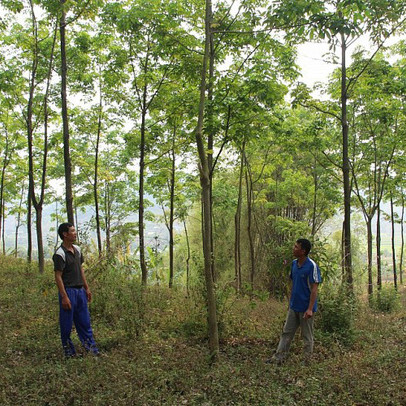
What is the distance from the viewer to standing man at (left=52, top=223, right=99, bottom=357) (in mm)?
5687

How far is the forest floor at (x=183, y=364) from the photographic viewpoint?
13.9 feet

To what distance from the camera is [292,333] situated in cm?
606

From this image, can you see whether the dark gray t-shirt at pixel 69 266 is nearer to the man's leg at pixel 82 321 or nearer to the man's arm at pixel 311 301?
the man's leg at pixel 82 321

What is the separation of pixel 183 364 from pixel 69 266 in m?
2.36

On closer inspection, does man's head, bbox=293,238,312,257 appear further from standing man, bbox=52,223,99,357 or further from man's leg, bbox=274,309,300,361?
standing man, bbox=52,223,99,357

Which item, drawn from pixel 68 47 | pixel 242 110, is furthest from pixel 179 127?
pixel 242 110

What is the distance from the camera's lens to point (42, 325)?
703 centimetres

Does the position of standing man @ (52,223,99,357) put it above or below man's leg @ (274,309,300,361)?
above

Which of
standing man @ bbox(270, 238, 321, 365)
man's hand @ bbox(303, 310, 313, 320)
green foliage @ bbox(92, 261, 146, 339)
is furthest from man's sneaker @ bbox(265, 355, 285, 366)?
green foliage @ bbox(92, 261, 146, 339)

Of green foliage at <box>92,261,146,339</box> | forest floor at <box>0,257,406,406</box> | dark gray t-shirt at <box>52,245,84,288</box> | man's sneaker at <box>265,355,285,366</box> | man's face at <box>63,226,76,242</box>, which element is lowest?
man's sneaker at <box>265,355,285,366</box>

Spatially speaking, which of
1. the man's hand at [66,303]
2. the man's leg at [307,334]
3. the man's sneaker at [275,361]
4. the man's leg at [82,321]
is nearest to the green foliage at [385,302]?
the man's leg at [307,334]

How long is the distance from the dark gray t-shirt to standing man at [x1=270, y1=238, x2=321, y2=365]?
3.38m

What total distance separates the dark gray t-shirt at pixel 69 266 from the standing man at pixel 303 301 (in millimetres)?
3381

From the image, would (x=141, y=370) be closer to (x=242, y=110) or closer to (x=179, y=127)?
(x=242, y=110)
